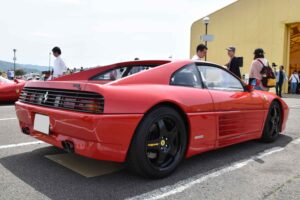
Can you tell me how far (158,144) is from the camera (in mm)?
3299

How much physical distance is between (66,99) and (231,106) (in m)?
1.95

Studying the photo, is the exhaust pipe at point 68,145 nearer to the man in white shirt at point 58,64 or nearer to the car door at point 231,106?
the car door at point 231,106

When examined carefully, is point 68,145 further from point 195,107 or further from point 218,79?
point 218,79

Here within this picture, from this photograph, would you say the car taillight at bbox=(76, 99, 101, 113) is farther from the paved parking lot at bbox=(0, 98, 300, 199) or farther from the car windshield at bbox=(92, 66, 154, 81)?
the car windshield at bbox=(92, 66, 154, 81)

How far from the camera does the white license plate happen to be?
327cm

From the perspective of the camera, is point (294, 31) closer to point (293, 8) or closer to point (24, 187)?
point (293, 8)

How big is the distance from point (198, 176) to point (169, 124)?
592mm

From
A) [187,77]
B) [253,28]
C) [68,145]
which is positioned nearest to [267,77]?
[187,77]

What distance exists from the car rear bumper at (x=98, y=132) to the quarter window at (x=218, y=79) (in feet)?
4.09

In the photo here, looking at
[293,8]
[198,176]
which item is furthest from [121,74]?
[293,8]

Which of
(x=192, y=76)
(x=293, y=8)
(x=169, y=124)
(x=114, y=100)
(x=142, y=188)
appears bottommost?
(x=142, y=188)

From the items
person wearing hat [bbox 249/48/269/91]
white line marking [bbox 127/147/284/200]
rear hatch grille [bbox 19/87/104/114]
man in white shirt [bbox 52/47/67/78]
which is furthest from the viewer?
man in white shirt [bbox 52/47/67/78]

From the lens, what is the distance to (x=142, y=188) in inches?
119

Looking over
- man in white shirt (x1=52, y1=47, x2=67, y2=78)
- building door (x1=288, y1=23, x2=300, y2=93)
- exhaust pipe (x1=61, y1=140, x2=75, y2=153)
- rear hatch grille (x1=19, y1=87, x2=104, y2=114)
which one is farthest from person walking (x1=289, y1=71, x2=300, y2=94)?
exhaust pipe (x1=61, y1=140, x2=75, y2=153)
